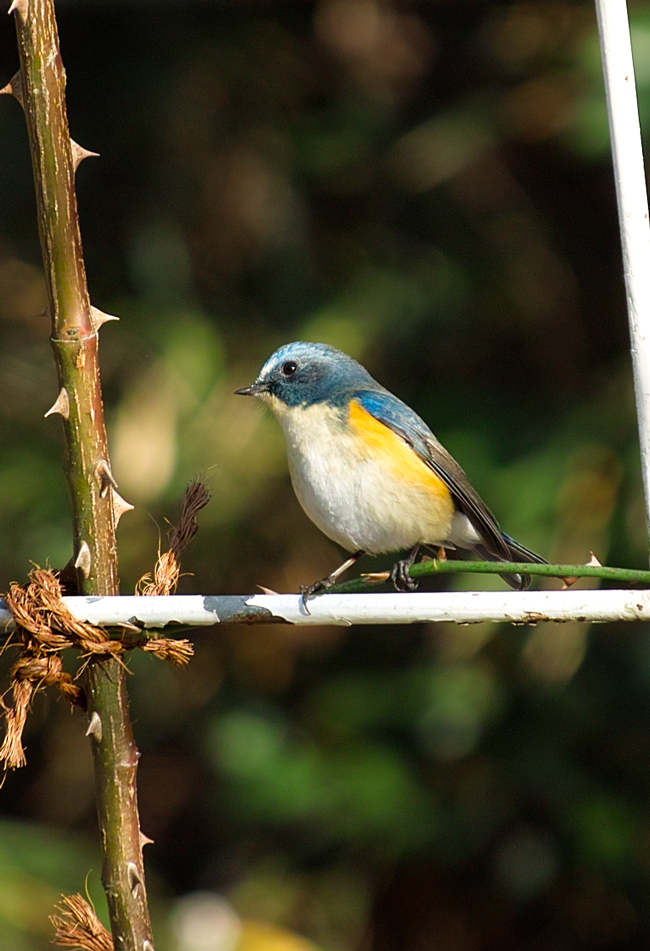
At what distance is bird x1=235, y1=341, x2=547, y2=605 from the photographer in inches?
104

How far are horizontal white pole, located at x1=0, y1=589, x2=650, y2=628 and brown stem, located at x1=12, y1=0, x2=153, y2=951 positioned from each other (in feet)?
0.46

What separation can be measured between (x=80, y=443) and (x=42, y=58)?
0.49 m

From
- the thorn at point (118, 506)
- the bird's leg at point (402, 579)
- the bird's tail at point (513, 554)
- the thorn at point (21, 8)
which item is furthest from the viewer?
the bird's tail at point (513, 554)

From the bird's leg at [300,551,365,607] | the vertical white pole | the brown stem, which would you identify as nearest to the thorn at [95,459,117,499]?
the brown stem

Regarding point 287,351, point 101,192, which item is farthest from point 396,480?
point 101,192

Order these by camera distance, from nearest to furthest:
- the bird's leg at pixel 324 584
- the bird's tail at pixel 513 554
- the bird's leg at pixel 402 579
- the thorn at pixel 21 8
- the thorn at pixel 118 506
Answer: the thorn at pixel 21 8, the bird's leg at pixel 324 584, the thorn at pixel 118 506, the bird's leg at pixel 402 579, the bird's tail at pixel 513 554

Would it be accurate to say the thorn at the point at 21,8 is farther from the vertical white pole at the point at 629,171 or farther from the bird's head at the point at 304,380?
the bird's head at the point at 304,380

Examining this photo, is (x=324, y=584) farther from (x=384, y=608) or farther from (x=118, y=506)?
(x=384, y=608)

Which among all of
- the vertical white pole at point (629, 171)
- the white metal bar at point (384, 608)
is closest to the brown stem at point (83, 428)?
the white metal bar at point (384, 608)

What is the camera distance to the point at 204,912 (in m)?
4.52

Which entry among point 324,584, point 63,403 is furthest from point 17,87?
point 324,584

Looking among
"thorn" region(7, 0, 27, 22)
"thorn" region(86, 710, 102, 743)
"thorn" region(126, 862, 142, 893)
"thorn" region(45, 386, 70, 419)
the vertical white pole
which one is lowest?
"thorn" region(126, 862, 142, 893)

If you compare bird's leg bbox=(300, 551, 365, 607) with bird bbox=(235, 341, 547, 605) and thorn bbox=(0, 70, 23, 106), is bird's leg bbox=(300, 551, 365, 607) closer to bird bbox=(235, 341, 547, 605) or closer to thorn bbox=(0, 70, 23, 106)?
bird bbox=(235, 341, 547, 605)

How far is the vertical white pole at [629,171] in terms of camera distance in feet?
4.79
